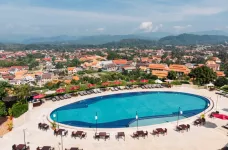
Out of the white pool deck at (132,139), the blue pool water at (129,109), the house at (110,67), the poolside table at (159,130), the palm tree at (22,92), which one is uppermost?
the palm tree at (22,92)

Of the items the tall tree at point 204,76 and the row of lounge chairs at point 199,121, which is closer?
the row of lounge chairs at point 199,121

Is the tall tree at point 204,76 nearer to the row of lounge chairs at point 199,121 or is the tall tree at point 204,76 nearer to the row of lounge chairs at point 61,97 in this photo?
the row of lounge chairs at point 199,121

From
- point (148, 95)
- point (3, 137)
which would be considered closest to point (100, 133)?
point (3, 137)

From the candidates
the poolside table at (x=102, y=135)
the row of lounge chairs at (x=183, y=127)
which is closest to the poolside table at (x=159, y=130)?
the row of lounge chairs at (x=183, y=127)

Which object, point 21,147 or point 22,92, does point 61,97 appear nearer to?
point 22,92

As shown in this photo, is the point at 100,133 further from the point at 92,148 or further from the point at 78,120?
the point at 78,120

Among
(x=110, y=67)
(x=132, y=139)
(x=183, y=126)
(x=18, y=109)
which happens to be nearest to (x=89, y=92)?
(x=18, y=109)

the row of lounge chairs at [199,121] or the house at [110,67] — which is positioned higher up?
the row of lounge chairs at [199,121]
